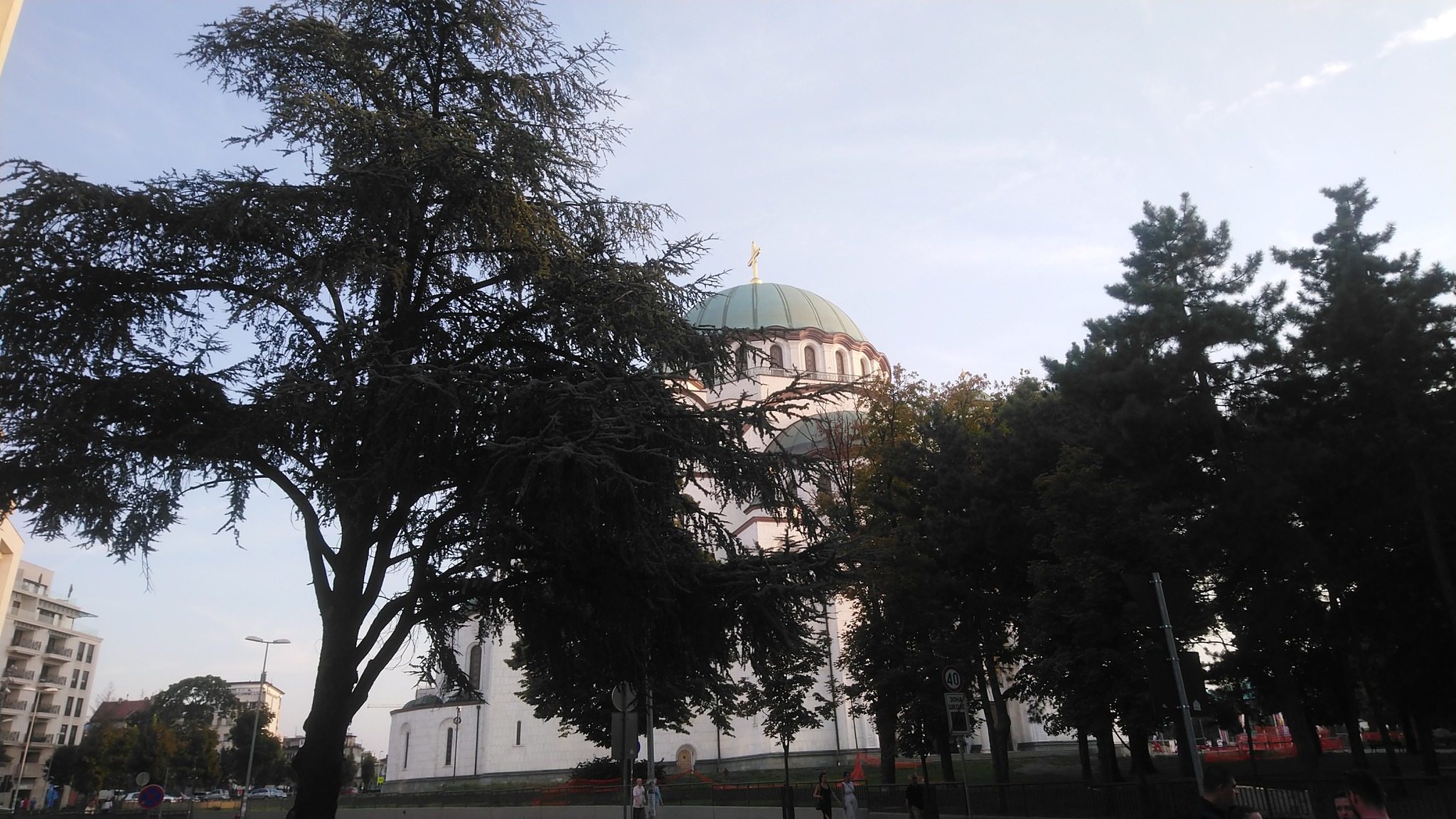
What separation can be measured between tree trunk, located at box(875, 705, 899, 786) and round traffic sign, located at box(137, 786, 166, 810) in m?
15.4

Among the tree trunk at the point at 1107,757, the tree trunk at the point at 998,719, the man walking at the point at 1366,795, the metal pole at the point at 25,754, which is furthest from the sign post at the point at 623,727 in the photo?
the metal pole at the point at 25,754

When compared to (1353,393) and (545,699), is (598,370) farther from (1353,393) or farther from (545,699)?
(545,699)

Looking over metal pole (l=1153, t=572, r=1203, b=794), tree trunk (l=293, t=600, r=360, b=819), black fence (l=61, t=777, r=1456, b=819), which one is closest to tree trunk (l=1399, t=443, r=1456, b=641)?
black fence (l=61, t=777, r=1456, b=819)

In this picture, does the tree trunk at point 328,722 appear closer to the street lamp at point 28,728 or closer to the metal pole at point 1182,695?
the metal pole at point 1182,695

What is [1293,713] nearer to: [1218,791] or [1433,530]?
[1433,530]

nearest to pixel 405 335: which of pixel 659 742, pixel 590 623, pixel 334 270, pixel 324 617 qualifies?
pixel 334 270

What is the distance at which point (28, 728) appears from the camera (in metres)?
57.7

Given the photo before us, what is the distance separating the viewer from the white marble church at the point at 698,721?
130ft

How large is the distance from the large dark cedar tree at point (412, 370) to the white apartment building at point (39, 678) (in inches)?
2314

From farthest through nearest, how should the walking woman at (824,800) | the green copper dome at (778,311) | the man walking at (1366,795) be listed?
1. the green copper dome at (778,311)
2. the walking woman at (824,800)
3. the man walking at (1366,795)

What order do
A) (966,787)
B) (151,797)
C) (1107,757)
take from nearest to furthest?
(966,787)
(151,797)
(1107,757)

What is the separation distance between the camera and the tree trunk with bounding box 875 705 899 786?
73.2 feet

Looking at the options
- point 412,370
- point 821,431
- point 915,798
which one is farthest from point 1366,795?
point 821,431

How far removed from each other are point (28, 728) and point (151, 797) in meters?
54.2
